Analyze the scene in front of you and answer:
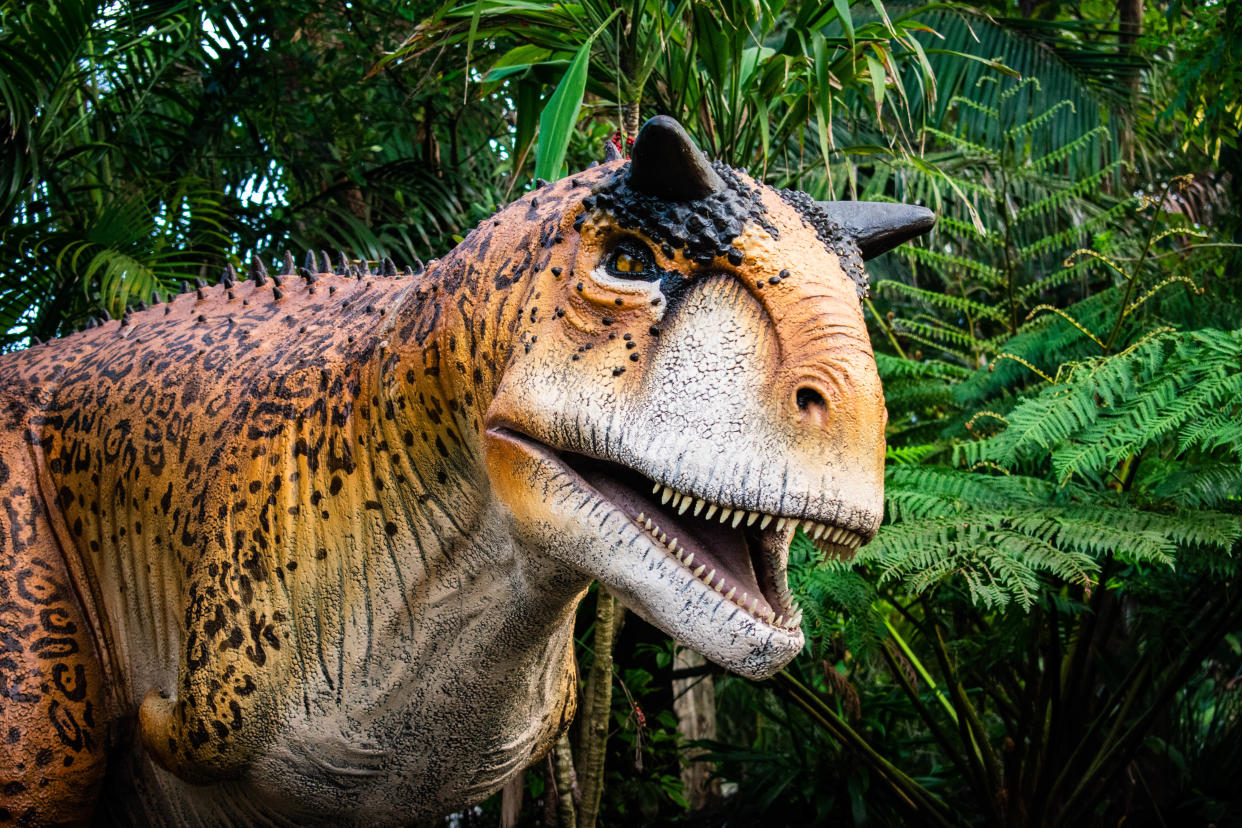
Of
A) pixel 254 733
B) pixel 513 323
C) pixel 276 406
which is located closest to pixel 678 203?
pixel 513 323

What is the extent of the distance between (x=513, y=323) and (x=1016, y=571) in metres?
1.90

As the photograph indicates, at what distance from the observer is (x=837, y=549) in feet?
4.93

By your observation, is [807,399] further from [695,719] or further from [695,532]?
[695,719]

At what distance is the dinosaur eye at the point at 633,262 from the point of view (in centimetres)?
160

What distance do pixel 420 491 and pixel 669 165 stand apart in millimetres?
702

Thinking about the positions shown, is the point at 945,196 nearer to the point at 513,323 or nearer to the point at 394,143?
the point at 394,143

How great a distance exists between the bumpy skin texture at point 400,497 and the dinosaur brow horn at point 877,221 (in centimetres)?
19

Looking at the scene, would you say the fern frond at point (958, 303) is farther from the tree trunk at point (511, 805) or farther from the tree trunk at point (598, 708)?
the tree trunk at point (511, 805)

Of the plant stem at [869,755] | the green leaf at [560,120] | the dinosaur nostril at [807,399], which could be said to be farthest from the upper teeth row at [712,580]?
the plant stem at [869,755]

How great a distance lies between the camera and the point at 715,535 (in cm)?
162

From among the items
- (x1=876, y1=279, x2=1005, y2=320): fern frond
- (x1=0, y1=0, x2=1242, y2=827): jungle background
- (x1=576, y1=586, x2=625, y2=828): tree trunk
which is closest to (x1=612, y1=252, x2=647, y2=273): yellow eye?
(x1=0, y1=0, x2=1242, y2=827): jungle background

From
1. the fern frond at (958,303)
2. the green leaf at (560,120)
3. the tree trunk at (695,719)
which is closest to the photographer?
the green leaf at (560,120)

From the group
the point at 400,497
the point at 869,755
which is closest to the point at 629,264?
the point at 400,497

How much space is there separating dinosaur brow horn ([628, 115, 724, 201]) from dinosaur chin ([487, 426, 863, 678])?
1.32ft
